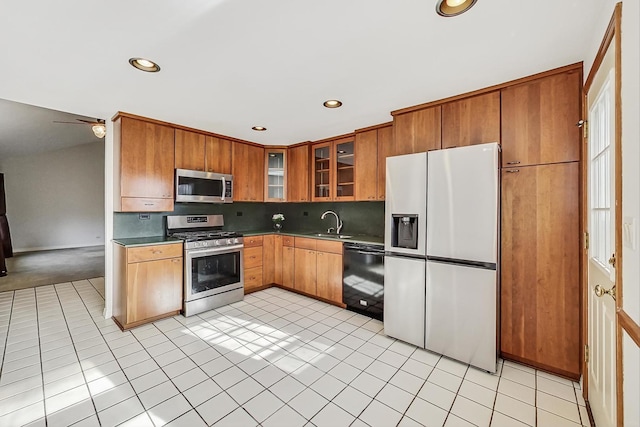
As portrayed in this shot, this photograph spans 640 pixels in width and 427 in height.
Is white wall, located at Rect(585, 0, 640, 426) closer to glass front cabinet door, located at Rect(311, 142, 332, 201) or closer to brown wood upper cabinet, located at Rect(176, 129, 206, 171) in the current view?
glass front cabinet door, located at Rect(311, 142, 332, 201)

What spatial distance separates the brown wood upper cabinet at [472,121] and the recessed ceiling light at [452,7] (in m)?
1.18

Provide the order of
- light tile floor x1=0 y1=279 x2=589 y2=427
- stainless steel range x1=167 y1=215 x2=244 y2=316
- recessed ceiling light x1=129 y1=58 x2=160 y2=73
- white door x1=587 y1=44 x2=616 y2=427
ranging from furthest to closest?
stainless steel range x1=167 y1=215 x2=244 y2=316
recessed ceiling light x1=129 y1=58 x2=160 y2=73
light tile floor x1=0 y1=279 x2=589 y2=427
white door x1=587 y1=44 x2=616 y2=427

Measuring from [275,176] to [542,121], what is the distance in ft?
11.6

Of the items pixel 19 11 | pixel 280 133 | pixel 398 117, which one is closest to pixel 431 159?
pixel 398 117

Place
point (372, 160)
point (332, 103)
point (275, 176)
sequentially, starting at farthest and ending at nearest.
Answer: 1. point (275, 176)
2. point (372, 160)
3. point (332, 103)

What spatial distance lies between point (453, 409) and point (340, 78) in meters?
2.53

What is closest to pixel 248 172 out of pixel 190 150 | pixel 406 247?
pixel 190 150

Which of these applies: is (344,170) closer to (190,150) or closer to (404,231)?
(404,231)

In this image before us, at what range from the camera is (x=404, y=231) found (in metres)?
2.64

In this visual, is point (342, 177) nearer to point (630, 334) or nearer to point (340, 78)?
point (340, 78)

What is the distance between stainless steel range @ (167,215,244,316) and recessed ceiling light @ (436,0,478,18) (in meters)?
3.22

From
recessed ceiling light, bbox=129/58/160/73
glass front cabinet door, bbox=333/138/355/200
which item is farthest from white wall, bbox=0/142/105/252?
glass front cabinet door, bbox=333/138/355/200

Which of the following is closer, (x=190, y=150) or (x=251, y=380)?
(x=251, y=380)

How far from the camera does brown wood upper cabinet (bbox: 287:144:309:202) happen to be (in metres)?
4.36
